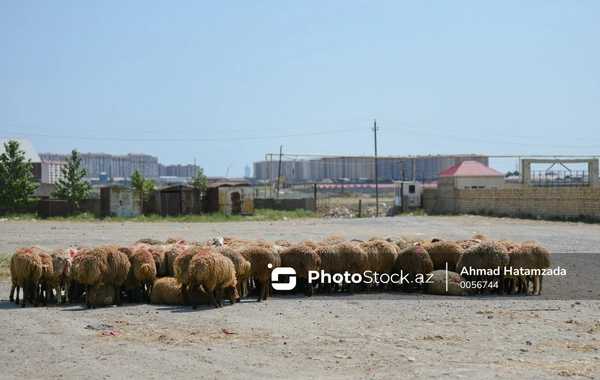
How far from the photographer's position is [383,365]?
30.7ft

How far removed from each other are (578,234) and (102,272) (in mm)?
22938

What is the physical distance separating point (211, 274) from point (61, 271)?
3.19m

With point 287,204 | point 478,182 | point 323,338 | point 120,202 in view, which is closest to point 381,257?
point 323,338

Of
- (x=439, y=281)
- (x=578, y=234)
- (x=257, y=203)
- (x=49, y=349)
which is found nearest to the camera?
(x=49, y=349)

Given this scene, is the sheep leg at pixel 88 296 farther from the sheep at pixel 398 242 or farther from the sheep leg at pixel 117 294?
the sheep at pixel 398 242

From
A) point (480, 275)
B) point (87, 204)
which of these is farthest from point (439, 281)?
point (87, 204)

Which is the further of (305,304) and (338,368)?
(305,304)

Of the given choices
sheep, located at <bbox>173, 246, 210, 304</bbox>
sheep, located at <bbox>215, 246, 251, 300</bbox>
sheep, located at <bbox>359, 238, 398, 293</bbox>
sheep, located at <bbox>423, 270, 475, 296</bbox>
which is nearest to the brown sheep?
sheep, located at <bbox>173, 246, 210, 304</bbox>

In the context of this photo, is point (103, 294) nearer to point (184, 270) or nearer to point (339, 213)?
point (184, 270)

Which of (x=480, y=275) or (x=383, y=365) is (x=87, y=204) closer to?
(x=480, y=275)

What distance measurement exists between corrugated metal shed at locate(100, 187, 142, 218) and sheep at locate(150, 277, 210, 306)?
29.7 meters

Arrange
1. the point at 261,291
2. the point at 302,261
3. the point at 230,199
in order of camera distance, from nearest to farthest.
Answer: the point at 261,291, the point at 302,261, the point at 230,199

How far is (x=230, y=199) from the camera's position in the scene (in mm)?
46969

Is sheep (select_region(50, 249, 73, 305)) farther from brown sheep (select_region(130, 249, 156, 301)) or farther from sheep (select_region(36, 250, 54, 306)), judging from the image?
brown sheep (select_region(130, 249, 156, 301))
